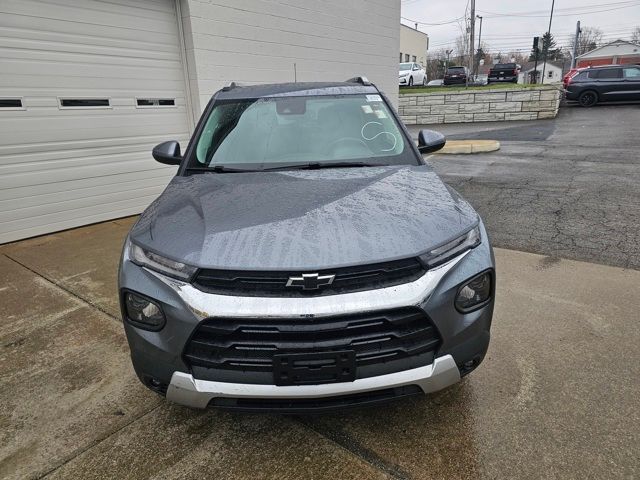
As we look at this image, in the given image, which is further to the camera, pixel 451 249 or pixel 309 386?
pixel 451 249

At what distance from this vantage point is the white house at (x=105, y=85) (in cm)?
518

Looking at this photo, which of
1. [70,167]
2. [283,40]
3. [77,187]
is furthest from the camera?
[283,40]

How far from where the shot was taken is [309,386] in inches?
66.7

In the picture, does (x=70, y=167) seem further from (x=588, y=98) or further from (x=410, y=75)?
(x=410, y=75)

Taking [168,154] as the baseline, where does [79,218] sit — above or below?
below

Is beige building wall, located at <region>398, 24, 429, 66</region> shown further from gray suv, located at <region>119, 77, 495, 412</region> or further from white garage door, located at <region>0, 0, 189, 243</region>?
gray suv, located at <region>119, 77, 495, 412</region>

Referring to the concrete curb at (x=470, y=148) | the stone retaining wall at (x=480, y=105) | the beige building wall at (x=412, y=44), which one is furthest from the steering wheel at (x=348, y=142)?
the beige building wall at (x=412, y=44)

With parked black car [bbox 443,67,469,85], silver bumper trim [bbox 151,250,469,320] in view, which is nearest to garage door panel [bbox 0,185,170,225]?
silver bumper trim [bbox 151,250,469,320]

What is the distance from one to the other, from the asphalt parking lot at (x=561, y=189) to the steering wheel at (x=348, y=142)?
2421 millimetres

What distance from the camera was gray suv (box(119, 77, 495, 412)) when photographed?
168cm

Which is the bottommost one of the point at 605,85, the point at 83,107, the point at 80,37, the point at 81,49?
the point at 83,107

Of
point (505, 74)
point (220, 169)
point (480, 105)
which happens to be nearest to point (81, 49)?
point (220, 169)

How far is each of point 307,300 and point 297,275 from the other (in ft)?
0.34

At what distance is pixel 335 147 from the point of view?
2.98 meters
